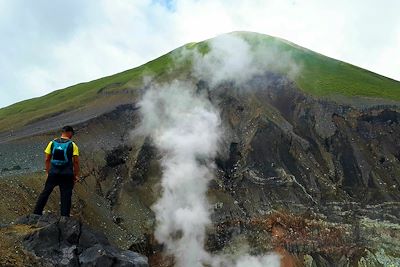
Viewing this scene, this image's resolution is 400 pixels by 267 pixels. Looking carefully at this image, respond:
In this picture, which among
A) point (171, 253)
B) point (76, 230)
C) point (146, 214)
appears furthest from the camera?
point (146, 214)

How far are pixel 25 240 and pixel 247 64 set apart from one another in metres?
42.8

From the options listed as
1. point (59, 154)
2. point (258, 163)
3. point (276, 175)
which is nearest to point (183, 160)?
point (258, 163)

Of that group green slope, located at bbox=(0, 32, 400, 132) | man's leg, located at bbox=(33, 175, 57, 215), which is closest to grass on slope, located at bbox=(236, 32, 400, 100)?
green slope, located at bbox=(0, 32, 400, 132)

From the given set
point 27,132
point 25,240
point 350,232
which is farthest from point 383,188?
point 25,240

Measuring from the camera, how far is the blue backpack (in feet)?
49.2

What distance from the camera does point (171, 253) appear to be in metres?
32.3

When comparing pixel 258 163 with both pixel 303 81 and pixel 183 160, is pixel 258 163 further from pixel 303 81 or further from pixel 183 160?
pixel 303 81

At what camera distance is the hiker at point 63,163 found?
15.1 meters

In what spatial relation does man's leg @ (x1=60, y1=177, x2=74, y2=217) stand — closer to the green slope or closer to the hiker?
the hiker

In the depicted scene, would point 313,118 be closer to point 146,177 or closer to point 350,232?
point 350,232

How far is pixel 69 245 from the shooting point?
51.6 feet

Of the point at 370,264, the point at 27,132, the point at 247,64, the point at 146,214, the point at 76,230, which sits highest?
the point at 247,64

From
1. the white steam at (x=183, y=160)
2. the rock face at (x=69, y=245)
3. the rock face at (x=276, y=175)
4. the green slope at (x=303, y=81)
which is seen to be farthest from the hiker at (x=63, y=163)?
the green slope at (x=303, y=81)

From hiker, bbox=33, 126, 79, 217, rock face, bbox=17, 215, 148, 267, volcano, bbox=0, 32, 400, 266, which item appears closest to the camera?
rock face, bbox=17, 215, 148, 267
